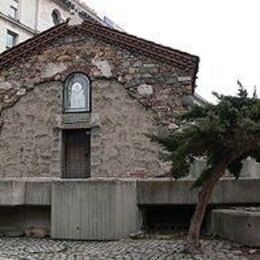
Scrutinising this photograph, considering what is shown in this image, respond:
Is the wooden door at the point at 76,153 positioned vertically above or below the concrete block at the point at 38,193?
above

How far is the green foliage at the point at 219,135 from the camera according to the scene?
6691 mm

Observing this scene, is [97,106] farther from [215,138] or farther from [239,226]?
[215,138]

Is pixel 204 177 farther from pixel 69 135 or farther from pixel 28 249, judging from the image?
pixel 69 135

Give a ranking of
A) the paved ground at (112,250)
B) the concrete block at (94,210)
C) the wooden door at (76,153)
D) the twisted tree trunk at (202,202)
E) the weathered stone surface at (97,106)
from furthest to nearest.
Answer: the wooden door at (76,153) < the weathered stone surface at (97,106) < the concrete block at (94,210) < the twisted tree trunk at (202,202) < the paved ground at (112,250)

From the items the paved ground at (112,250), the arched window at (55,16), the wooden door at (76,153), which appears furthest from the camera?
the arched window at (55,16)

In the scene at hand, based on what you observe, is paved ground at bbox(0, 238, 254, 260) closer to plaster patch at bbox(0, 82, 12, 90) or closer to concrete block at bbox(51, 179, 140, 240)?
concrete block at bbox(51, 179, 140, 240)

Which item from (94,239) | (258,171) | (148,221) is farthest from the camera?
(258,171)

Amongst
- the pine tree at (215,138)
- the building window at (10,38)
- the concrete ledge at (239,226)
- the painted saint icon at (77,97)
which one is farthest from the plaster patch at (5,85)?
the building window at (10,38)

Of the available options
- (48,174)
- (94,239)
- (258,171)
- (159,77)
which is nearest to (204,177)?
(94,239)

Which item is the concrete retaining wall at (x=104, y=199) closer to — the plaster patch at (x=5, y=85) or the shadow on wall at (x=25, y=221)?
the shadow on wall at (x=25, y=221)

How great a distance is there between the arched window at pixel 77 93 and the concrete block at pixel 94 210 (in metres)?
6.88

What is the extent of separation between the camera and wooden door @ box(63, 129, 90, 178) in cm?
1588

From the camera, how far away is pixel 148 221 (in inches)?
399

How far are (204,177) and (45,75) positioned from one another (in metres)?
9.66
